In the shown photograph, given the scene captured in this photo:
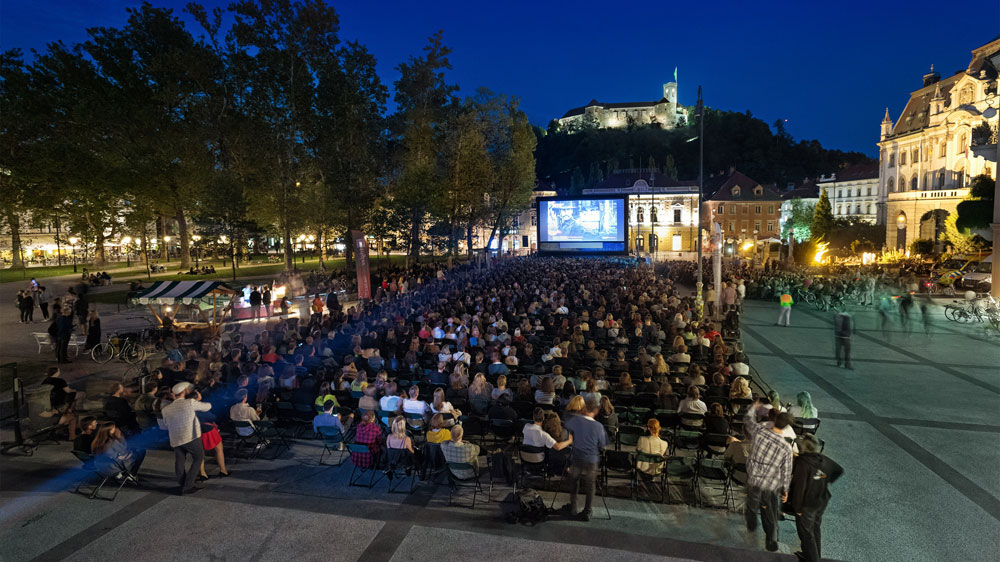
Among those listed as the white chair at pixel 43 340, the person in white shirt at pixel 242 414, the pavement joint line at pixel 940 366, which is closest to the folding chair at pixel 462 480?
the person in white shirt at pixel 242 414

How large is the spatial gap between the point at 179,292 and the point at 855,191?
107 m

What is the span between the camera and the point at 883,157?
212ft

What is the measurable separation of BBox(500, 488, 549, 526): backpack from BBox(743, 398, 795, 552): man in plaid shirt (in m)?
2.34

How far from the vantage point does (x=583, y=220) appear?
43750mm

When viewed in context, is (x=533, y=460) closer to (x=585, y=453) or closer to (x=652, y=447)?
(x=585, y=453)

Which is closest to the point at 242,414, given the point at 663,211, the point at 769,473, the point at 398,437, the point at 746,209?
the point at 398,437

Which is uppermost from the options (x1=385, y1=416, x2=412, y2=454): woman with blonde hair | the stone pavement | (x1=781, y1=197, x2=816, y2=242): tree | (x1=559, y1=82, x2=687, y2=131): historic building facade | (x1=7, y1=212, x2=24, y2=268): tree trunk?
(x1=559, y1=82, x2=687, y2=131): historic building facade

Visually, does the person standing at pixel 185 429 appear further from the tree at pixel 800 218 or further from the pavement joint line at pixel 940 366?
the tree at pixel 800 218

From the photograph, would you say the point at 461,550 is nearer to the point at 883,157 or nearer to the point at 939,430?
the point at 939,430

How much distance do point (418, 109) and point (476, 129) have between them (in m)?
5.20

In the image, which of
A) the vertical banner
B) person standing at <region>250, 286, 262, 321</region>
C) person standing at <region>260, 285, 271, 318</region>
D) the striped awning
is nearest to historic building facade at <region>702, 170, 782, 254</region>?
the vertical banner

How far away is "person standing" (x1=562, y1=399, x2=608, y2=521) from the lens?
5.92 metres

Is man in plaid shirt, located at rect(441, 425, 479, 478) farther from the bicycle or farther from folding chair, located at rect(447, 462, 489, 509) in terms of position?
the bicycle

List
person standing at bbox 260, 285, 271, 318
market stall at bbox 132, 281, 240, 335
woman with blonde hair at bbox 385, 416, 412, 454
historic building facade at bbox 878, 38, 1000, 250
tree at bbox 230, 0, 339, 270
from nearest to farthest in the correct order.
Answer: woman with blonde hair at bbox 385, 416, 412, 454 → market stall at bbox 132, 281, 240, 335 → person standing at bbox 260, 285, 271, 318 → tree at bbox 230, 0, 339, 270 → historic building facade at bbox 878, 38, 1000, 250
